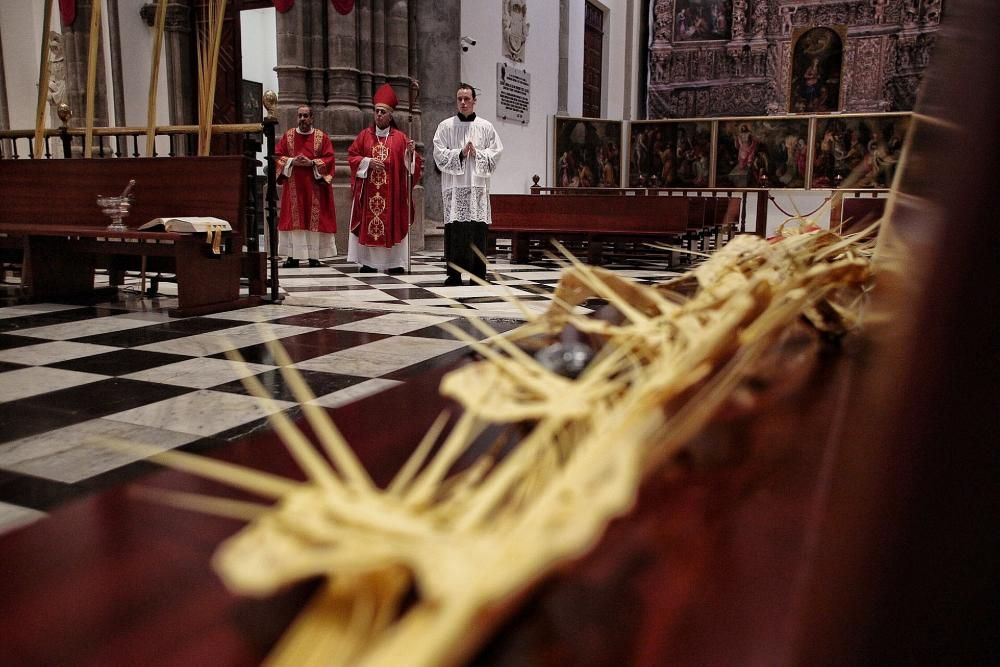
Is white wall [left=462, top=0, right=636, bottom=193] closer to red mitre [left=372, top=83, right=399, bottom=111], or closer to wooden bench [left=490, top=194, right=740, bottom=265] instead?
wooden bench [left=490, top=194, right=740, bottom=265]

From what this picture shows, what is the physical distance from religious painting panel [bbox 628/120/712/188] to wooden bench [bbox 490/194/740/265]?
181 inches

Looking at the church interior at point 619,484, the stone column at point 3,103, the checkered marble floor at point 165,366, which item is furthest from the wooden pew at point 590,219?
the stone column at point 3,103

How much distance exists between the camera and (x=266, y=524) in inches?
10.1

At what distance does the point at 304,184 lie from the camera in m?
8.39

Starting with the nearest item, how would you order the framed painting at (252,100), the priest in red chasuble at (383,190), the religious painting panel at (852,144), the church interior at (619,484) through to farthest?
the church interior at (619,484)
the priest in red chasuble at (383,190)
the religious painting panel at (852,144)
the framed painting at (252,100)

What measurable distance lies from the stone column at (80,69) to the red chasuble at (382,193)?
5.07 m

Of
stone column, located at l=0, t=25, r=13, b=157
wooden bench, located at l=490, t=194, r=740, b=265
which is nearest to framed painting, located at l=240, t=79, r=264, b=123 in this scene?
stone column, located at l=0, t=25, r=13, b=157

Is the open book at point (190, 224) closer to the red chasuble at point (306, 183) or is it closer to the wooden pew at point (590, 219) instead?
the red chasuble at point (306, 183)

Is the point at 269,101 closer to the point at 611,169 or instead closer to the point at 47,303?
the point at 47,303

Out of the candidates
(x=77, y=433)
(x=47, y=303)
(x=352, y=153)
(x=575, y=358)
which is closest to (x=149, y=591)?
(x=575, y=358)

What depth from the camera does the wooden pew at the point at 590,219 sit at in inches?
322

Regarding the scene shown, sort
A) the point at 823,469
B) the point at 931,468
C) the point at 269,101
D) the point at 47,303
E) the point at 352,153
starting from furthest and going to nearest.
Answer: the point at 352,153
the point at 269,101
the point at 47,303
the point at 823,469
the point at 931,468

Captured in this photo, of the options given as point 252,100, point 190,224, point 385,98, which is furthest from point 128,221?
point 252,100

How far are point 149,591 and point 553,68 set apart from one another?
45.9 ft
